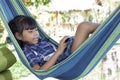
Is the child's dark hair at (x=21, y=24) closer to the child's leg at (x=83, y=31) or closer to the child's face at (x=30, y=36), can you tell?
the child's face at (x=30, y=36)

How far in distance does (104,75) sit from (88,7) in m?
2.18

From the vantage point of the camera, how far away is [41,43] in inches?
99.1

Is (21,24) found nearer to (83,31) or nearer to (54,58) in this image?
(54,58)

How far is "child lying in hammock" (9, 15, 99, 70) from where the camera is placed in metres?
2.26

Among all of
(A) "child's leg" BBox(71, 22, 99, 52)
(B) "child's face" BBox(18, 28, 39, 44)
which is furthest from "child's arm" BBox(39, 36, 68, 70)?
(B) "child's face" BBox(18, 28, 39, 44)

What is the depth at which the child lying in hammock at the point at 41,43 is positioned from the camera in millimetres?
2262

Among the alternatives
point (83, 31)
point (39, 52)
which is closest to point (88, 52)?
point (83, 31)

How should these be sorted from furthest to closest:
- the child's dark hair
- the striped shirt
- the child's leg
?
the child's dark hair, the striped shirt, the child's leg

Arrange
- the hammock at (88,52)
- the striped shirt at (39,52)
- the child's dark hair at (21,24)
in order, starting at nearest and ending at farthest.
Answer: the hammock at (88,52)
the striped shirt at (39,52)
the child's dark hair at (21,24)

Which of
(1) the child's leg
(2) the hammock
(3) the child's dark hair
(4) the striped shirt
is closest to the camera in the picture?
(2) the hammock

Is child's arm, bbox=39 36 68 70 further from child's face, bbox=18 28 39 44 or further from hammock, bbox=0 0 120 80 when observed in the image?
child's face, bbox=18 28 39 44

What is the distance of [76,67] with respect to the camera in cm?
221

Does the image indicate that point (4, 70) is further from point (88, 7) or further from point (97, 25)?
point (88, 7)

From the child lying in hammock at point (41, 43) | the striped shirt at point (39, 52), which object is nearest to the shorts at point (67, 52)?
the child lying in hammock at point (41, 43)
